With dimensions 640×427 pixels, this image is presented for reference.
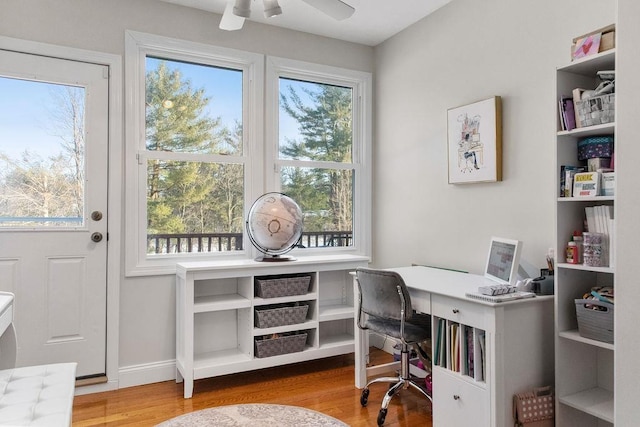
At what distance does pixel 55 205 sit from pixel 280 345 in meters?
1.74

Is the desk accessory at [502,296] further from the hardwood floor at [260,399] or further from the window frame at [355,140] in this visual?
the window frame at [355,140]

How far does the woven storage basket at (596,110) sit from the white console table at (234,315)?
1904mm

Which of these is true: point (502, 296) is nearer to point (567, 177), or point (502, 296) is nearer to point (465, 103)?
point (567, 177)

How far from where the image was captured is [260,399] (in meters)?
2.77

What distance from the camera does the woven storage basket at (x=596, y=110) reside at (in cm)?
→ 190

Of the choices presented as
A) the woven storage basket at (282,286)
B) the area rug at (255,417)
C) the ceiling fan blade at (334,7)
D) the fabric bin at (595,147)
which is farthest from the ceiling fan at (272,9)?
the area rug at (255,417)

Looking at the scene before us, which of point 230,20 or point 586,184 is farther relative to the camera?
point 230,20

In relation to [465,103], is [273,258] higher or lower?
lower

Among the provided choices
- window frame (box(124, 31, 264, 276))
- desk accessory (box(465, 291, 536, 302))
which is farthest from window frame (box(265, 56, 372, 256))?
desk accessory (box(465, 291, 536, 302))

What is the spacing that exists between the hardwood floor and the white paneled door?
34 centimetres

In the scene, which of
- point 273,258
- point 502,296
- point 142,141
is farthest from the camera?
point 273,258

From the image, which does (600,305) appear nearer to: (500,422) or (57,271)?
(500,422)

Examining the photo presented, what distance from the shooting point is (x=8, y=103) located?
8.95ft

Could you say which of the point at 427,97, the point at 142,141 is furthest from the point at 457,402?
the point at 142,141
